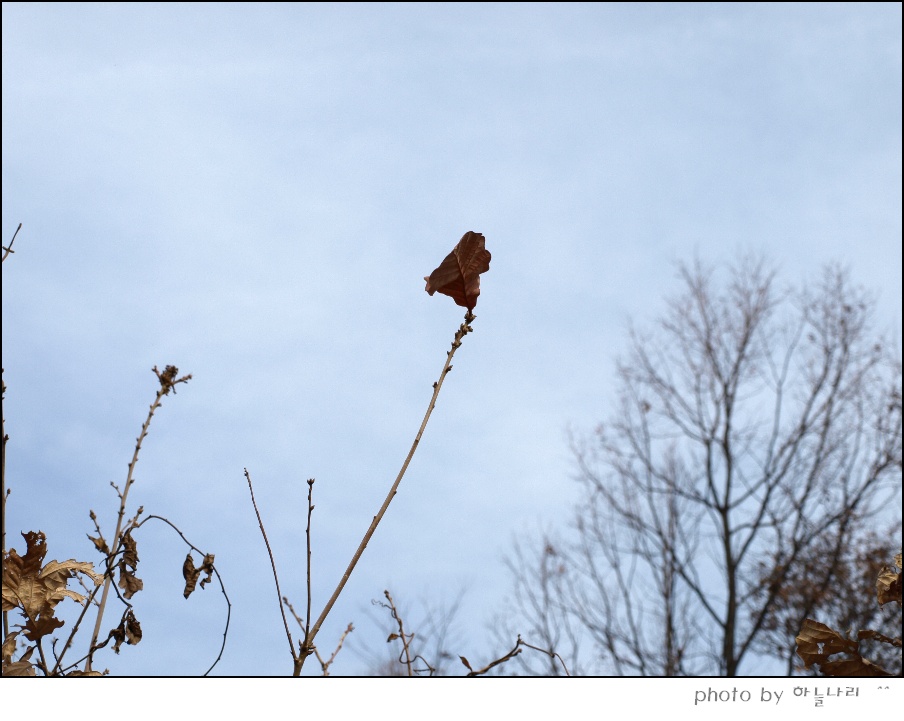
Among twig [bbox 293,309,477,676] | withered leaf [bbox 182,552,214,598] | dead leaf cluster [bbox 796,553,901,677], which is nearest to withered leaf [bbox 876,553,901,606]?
dead leaf cluster [bbox 796,553,901,677]

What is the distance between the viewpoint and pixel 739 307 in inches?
315

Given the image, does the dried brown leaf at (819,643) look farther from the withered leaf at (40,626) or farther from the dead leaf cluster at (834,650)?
the withered leaf at (40,626)

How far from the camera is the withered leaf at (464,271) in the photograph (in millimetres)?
583

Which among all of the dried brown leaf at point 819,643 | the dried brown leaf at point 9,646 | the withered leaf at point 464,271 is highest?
the withered leaf at point 464,271

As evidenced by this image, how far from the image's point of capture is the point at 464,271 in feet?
1.93

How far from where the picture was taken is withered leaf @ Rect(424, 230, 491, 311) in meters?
0.58

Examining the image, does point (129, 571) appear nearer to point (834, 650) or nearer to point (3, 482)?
point (3, 482)

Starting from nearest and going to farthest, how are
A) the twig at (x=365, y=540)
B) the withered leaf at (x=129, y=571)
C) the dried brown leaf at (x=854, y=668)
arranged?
the twig at (x=365, y=540) → the dried brown leaf at (x=854, y=668) → the withered leaf at (x=129, y=571)

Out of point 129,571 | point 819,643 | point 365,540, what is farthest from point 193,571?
point 819,643

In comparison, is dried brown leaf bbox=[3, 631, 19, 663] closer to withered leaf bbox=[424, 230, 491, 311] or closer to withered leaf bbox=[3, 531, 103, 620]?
A: withered leaf bbox=[3, 531, 103, 620]

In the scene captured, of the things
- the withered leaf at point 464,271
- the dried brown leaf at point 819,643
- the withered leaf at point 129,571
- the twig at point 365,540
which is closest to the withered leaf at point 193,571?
the withered leaf at point 129,571
